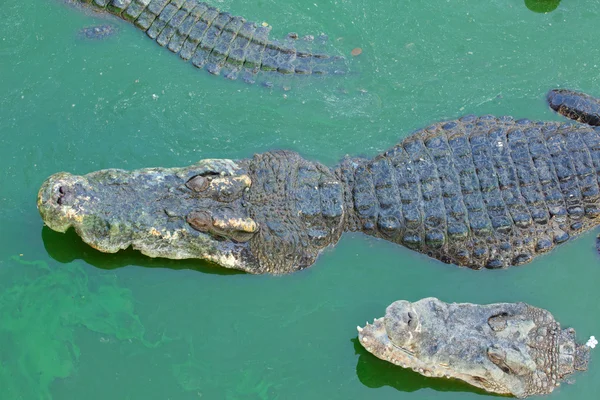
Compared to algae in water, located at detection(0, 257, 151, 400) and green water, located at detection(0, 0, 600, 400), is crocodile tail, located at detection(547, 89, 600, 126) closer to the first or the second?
green water, located at detection(0, 0, 600, 400)

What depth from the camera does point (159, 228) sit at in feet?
18.1

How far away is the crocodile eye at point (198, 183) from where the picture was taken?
548 centimetres

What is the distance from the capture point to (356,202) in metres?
5.86

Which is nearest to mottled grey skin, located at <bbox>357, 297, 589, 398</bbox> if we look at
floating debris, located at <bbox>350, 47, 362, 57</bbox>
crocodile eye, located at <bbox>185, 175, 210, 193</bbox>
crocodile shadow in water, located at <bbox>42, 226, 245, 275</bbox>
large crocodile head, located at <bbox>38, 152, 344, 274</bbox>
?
large crocodile head, located at <bbox>38, 152, 344, 274</bbox>

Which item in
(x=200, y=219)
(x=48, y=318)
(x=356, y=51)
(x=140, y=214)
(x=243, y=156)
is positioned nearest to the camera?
(x=200, y=219)

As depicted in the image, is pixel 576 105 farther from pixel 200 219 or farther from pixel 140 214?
pixel 140 214

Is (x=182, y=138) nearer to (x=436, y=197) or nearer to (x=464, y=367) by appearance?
(x=436, y=197)

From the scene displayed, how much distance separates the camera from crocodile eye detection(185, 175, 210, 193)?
5.48 metres

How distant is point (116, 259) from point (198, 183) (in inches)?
42.1

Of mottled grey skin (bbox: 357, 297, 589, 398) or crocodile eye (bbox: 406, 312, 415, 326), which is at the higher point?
crocodile eye (bbox: 406, 312, 415, 326)

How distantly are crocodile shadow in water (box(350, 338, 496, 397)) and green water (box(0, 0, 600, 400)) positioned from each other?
11 mm

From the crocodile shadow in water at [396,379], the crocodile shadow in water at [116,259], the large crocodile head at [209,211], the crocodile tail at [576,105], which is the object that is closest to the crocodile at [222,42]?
the large crocodile head at [209,211]

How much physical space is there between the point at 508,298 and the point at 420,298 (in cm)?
74

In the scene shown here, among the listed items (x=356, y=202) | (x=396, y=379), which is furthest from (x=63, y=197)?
(x=396, y=379)
